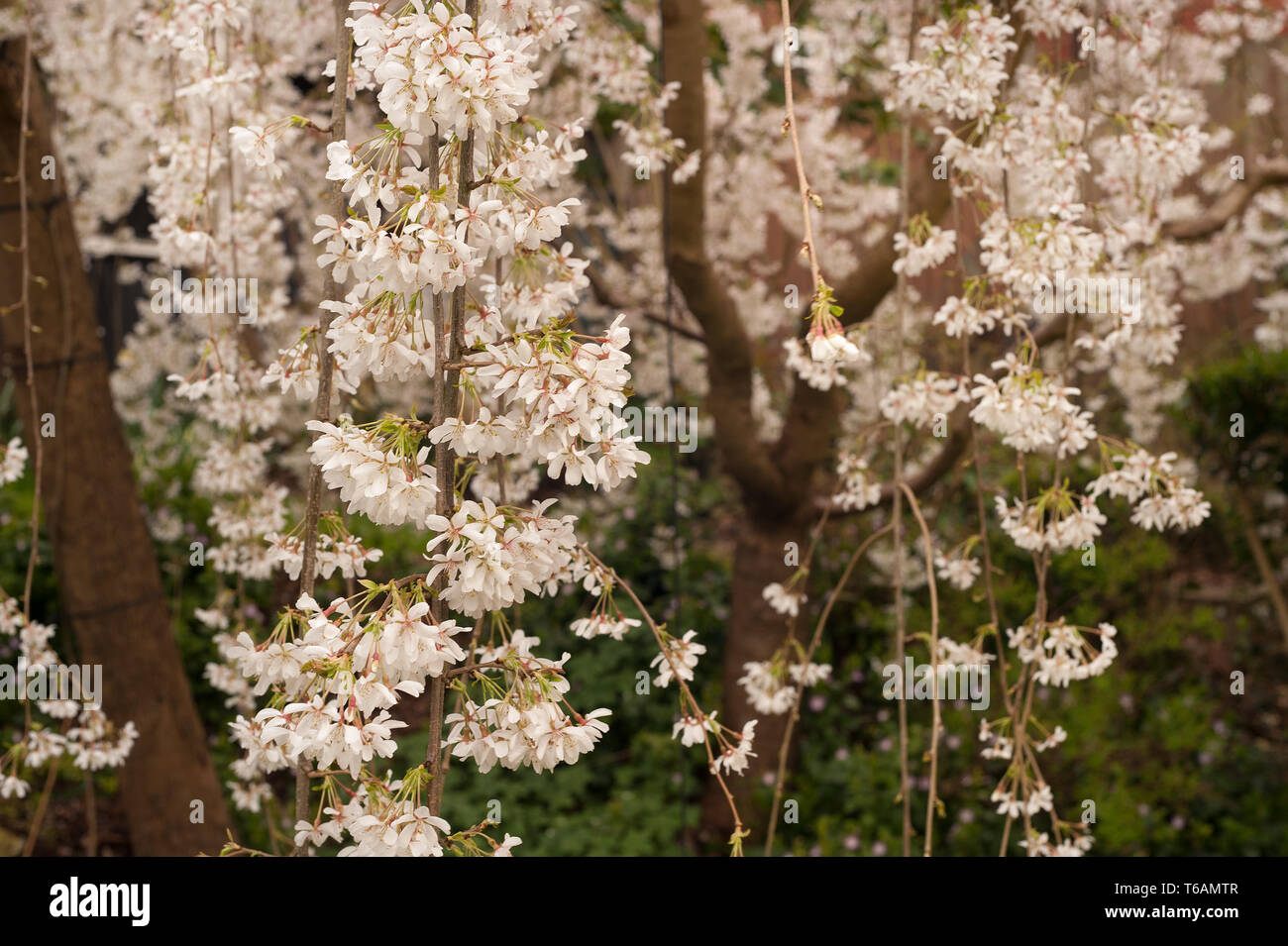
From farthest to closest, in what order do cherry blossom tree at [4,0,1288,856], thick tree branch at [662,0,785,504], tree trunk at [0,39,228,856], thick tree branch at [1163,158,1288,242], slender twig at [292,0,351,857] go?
thick tree branch at [1163,158,1288,242] → thick tree branch at [662,0,785,504] → tree trunk at [0,39,228,856] → slender twig at [292,0,351,857] → cherry blossom tree at [4,0,1288,856]

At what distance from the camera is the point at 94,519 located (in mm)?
2395

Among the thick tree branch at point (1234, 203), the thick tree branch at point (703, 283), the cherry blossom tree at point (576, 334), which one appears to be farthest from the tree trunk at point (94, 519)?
the thick tree branch at point (1234, 203)

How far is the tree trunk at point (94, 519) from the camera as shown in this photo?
7.73ft

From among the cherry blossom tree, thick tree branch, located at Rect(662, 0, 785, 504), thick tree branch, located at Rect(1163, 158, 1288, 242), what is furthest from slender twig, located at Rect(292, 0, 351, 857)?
thick tree branch, located at Rect(1163, 158, 1288, 242)

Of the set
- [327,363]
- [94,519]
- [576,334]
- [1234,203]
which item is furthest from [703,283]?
[576,334]

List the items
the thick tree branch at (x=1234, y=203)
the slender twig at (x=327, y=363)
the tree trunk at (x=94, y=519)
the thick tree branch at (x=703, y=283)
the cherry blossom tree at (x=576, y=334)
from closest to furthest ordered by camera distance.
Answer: the cherry blossom tree at (x=576, y=334) → the slender twig at (x=327, y=363) → the tree trunk at (x=94, y=519) → the thick tree branch at (x=703, y=283) → the thick tree branch at (x=1234, y=203)

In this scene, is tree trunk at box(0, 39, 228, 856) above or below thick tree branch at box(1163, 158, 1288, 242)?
below

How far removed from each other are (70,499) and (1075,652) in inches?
82.2

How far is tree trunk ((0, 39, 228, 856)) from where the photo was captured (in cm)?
236

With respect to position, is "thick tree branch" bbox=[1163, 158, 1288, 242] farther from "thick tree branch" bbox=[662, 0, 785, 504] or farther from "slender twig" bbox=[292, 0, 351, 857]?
"slender twig" bbox=[292, 0, 351, 857]

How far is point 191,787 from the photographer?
2.44 metres

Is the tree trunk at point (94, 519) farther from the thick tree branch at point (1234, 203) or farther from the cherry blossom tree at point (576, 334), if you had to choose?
the thick tree branch at point (1234, 203)

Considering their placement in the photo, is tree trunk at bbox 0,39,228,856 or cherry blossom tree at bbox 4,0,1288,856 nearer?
cherry blossom tree at bbox 4,0,1288,856
